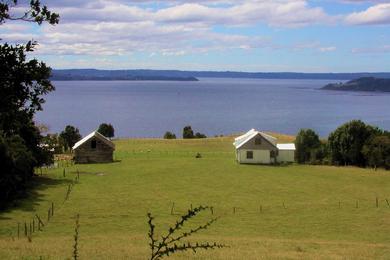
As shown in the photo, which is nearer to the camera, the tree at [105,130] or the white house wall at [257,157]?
the white house wall at [257,157]

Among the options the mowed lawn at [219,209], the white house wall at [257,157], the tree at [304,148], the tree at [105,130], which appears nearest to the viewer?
the mowed lawn at [219,209]

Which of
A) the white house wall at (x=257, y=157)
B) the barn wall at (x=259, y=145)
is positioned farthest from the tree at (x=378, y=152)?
the white house wall at (x=257, y=157)

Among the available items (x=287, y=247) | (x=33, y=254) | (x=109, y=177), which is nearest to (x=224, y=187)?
(x=109, y=177)

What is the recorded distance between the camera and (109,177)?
56.9 m

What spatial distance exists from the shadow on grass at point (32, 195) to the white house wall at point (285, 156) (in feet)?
94.2

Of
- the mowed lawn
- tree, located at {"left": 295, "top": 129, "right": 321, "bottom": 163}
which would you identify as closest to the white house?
the mowed lawn

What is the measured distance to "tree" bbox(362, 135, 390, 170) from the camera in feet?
217

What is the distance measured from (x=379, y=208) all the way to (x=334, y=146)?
30.6 m

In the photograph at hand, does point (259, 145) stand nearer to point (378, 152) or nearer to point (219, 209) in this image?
point (378, 152)

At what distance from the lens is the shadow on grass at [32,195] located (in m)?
41.0

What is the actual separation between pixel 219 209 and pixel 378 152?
3219 centimetres

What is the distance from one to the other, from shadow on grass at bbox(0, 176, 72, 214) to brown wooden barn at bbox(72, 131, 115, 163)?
1300cm

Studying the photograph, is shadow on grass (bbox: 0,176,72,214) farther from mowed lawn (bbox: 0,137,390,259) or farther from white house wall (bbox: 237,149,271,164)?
white house wall (bbox: 237,149,271,164)

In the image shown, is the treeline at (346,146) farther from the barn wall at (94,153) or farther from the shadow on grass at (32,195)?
the shadow on grass at (32,195)
